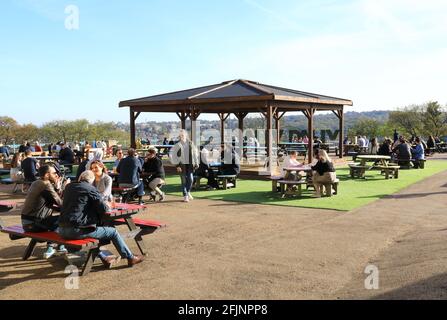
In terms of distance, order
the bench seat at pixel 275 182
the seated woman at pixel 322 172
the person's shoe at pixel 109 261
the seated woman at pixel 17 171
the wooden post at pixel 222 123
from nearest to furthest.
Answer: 1. the person's shoe at pixel 109 261
2. the seated woman at pixel 322 172
3. the bench seat at pixel 275 182
4. the seated woman at pixel 17 171
5. the wooden post at pixel 222 123

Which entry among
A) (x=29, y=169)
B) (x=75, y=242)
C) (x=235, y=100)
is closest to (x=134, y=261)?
(x=75, y=242)

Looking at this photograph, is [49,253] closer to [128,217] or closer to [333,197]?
[128,217]

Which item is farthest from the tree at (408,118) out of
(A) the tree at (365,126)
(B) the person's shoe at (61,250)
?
(B) the person's shoe at (61,250)

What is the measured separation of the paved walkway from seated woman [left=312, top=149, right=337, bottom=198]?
1921 millimetres

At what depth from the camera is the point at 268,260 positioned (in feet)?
18.0

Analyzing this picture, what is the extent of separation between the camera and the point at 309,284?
457 cm

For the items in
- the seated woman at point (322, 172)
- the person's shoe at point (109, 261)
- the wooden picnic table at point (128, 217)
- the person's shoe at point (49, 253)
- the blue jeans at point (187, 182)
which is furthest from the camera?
the seated woman at point (322, 172)

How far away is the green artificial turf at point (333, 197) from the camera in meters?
9.75

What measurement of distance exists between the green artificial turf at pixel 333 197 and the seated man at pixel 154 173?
1.06m

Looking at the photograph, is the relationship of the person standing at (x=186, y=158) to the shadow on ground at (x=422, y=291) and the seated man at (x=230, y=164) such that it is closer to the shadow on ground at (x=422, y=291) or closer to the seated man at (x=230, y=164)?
the seated man at (x=230, y=164)

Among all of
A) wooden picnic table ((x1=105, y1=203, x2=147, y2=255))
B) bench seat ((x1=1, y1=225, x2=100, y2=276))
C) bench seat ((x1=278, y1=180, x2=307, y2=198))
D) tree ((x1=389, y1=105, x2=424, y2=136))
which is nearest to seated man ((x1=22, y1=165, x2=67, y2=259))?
bench seat ((x1=1, y1=225, x2=100, y2=276))
